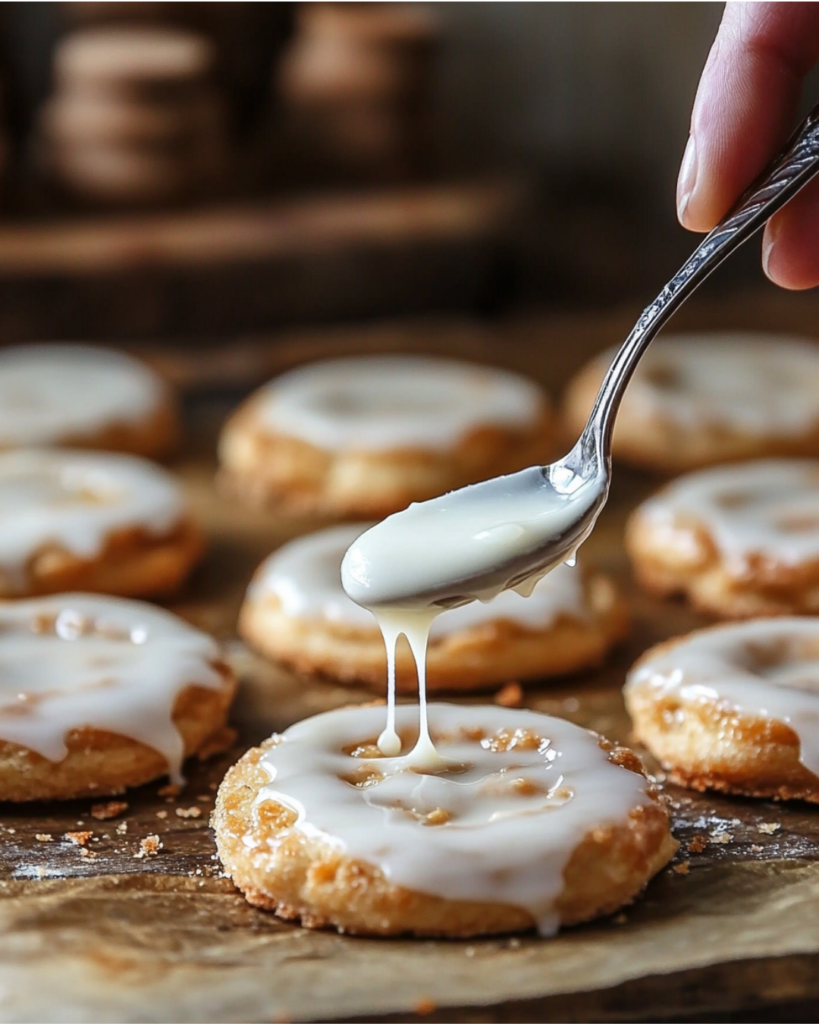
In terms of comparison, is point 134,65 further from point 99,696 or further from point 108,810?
point 108,810

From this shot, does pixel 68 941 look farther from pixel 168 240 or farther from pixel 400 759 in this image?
pixel 168 240

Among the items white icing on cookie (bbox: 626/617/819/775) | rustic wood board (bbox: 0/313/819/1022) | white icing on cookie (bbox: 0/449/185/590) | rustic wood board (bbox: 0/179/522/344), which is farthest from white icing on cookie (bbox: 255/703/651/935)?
rustic wood board (bbox: 0/179/522/344)

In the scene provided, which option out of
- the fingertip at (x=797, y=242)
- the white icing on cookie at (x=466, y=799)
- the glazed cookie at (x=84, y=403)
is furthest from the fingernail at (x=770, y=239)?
the glazed cookie at (x=84, y=403)

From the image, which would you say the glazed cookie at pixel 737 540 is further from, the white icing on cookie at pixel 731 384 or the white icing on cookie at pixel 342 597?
the white icing on cookie at pixel 731 384

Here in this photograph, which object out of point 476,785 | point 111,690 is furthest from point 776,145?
point 111,690

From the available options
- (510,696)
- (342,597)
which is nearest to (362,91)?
(342,597)
